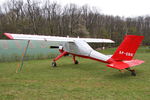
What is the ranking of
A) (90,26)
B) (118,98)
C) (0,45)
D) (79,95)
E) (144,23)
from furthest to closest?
(144,23), (90,26), (0,45), (79,95), (118,98)

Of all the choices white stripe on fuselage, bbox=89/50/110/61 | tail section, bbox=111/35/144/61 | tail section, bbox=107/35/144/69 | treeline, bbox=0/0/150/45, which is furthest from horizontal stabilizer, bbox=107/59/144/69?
treeline, bbox=0/0/150/45

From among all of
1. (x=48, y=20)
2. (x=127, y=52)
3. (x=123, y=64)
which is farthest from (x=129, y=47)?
(x=48, y=20)

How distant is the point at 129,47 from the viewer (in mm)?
6777

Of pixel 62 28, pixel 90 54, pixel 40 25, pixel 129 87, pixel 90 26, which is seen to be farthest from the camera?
pixel 90 26

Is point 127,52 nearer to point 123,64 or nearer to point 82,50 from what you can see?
point 123,64

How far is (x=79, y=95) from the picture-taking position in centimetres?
467

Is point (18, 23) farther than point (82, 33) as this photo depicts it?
No

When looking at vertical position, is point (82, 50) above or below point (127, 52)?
below

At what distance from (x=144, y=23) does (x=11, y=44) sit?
6066 centimetres

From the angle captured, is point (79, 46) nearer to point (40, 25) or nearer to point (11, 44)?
point (11, 44)

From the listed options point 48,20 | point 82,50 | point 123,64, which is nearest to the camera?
point 123,64

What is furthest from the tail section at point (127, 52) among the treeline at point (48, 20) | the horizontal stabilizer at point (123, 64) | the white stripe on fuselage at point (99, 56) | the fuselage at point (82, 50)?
the treeline at point (48, 20)

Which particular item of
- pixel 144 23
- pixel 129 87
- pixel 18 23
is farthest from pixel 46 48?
pixel 144 23

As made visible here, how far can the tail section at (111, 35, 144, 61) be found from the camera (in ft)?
21.9
